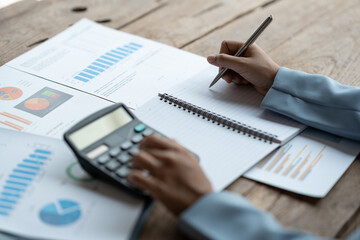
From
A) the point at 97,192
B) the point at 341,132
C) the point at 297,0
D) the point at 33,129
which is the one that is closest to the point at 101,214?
the point at 97,192

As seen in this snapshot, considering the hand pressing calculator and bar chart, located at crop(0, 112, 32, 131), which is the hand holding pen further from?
bar chart, located at crop(0, 112, 32, 131)

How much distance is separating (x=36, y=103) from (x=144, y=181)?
355 mm

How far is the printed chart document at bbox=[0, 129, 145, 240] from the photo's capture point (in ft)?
2.07

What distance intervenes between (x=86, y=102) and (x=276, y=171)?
1.27ft

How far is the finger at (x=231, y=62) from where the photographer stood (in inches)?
35.8

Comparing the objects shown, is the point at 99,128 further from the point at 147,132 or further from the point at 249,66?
the point at 249,66

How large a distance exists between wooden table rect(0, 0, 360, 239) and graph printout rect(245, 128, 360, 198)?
0.78ft

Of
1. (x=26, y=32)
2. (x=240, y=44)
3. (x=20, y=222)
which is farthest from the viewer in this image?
(x=26, y=32)

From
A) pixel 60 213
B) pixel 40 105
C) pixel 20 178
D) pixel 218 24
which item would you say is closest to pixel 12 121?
pixel 40 105

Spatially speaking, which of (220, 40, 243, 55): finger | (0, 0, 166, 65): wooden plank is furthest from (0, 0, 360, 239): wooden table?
(220, 40, 243, 55): finger

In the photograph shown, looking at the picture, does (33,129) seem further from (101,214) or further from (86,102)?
(101,214)

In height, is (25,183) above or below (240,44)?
below

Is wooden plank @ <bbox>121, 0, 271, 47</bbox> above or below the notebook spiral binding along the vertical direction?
above

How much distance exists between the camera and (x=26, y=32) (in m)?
1.17
